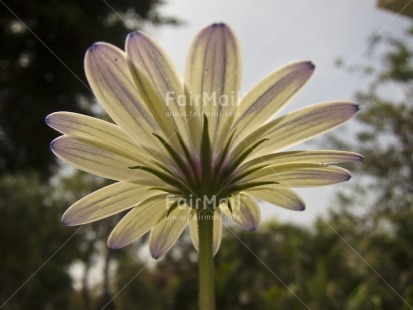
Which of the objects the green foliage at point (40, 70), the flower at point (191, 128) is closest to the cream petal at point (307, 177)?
the flower at point (191, 128)

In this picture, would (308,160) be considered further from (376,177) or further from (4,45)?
(376,177)

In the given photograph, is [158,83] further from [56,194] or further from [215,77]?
[56,194]

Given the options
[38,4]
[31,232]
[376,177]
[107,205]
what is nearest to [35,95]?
[38,4]

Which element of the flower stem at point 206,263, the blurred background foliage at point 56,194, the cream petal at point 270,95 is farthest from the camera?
the blurred background foliage at point 56,194

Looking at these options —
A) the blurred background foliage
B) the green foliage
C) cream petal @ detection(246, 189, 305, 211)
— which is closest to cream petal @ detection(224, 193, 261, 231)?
cream petal @ detection(246, 189, 305, 211)

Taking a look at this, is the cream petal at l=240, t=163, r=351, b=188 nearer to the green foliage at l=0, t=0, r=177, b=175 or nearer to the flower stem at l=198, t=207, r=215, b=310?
the flower stem at l=198, t=207, r=215, b=310

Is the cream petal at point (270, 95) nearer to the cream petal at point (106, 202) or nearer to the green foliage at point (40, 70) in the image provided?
the cream petal at point (106, 202)
